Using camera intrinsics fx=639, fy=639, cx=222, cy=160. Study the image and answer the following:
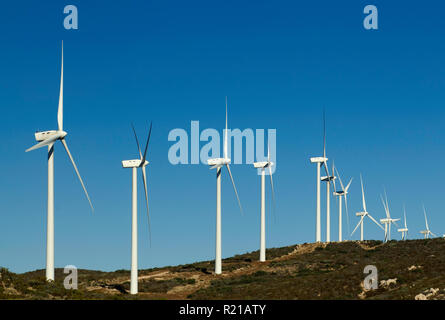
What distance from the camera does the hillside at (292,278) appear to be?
57.8 meters

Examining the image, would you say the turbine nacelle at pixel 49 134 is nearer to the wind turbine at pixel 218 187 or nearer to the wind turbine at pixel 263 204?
the wind turbine at pixel 218 187

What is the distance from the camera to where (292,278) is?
78.7 meters

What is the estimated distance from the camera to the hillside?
57.8m

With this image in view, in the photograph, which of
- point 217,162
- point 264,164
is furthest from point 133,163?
point 264,164

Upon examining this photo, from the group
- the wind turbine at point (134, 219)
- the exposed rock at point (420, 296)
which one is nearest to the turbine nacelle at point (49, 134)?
the wind turbine at point (134, 219)

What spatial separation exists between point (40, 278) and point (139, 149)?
21284 millimetres

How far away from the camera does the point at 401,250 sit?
98812mm

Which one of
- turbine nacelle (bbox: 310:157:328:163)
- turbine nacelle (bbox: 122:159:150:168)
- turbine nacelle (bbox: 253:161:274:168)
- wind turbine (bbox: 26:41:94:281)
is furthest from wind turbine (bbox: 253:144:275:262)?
wind turbine (bbox: 26:41:94:281)

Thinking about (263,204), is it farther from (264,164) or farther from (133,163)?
(133,163)

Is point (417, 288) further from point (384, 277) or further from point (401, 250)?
point (401, 250)

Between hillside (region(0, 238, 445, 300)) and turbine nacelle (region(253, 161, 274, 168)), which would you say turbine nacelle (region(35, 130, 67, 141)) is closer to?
hillside (region(0, 238, 445, 300))

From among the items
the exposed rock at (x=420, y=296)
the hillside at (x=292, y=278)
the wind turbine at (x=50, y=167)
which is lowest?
the hillside at (x=292, y=278)

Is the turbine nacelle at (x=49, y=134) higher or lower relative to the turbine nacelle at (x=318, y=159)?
higher
